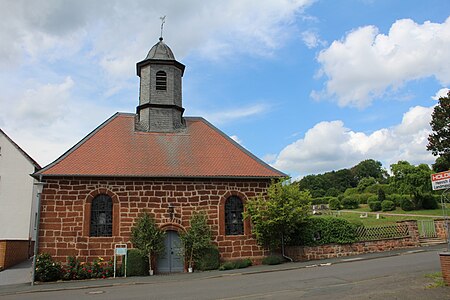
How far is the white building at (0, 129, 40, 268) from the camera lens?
22.8m

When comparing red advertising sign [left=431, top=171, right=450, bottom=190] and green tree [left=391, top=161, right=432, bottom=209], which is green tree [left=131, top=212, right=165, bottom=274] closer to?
red advertising sign [left=431, top=171, right=450, bottom=190]

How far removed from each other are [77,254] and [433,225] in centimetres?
1889

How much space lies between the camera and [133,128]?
20516mm

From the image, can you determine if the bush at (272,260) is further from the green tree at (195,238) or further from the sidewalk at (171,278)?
the green tree at (195,238)

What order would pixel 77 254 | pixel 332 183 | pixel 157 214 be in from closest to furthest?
1. pixel 77 254
2. pixel 157 214
3. pixel 332 183

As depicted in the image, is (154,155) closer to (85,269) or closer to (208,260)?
(208,260)

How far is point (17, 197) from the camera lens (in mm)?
23375

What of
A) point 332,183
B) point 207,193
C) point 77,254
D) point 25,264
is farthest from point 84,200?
point 332,183

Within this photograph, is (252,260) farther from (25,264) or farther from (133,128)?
(25,264)

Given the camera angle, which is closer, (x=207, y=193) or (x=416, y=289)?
(x=416, y=289)

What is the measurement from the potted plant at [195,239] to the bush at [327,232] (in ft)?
15.1

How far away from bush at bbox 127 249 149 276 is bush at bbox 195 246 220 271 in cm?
237

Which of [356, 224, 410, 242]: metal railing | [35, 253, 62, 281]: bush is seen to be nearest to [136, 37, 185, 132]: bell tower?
[35, 253, 62, 281]: bush

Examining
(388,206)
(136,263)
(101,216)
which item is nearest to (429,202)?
(388,206)
